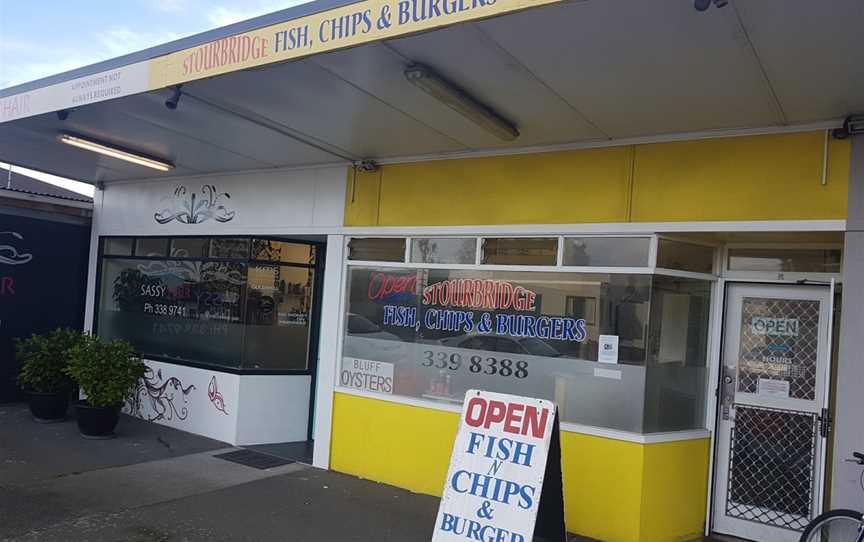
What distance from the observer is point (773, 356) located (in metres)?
5.43

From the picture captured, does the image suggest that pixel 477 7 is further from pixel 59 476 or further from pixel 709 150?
pixel 59 476

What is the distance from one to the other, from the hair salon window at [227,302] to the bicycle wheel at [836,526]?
555cm

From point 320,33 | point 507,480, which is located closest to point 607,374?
point 507,480

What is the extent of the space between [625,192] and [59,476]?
5.60 metres

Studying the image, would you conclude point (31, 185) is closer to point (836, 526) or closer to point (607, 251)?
point (607, 251)

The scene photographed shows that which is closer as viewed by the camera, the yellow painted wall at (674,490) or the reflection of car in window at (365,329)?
the yellow painted wall at (674,490)

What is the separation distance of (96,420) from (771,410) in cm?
684

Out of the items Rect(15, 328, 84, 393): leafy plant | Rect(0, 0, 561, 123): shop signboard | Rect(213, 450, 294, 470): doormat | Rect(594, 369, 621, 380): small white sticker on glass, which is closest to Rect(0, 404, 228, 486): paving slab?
Rect(213, 450, 294, 470): doormat

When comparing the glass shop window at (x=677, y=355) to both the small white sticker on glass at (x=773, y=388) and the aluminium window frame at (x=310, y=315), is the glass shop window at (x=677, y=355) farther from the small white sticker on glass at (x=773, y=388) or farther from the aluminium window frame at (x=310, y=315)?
the aluminium window frame at (x=310, y=315)

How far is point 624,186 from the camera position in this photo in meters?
5.46

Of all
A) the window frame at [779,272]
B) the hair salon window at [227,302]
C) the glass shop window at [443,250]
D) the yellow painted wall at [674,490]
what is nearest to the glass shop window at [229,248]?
the hair salon window at [227,302]

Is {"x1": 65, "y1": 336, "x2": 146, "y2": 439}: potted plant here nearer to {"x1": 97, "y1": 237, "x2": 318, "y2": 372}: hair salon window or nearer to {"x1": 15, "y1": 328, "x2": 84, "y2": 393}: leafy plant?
{"x1": 15, "y1": 328, "x2": 84, "y2": 393}: leafy plant

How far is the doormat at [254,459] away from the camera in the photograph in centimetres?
704

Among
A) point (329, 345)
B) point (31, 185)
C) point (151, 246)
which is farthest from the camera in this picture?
point (31, 185)
